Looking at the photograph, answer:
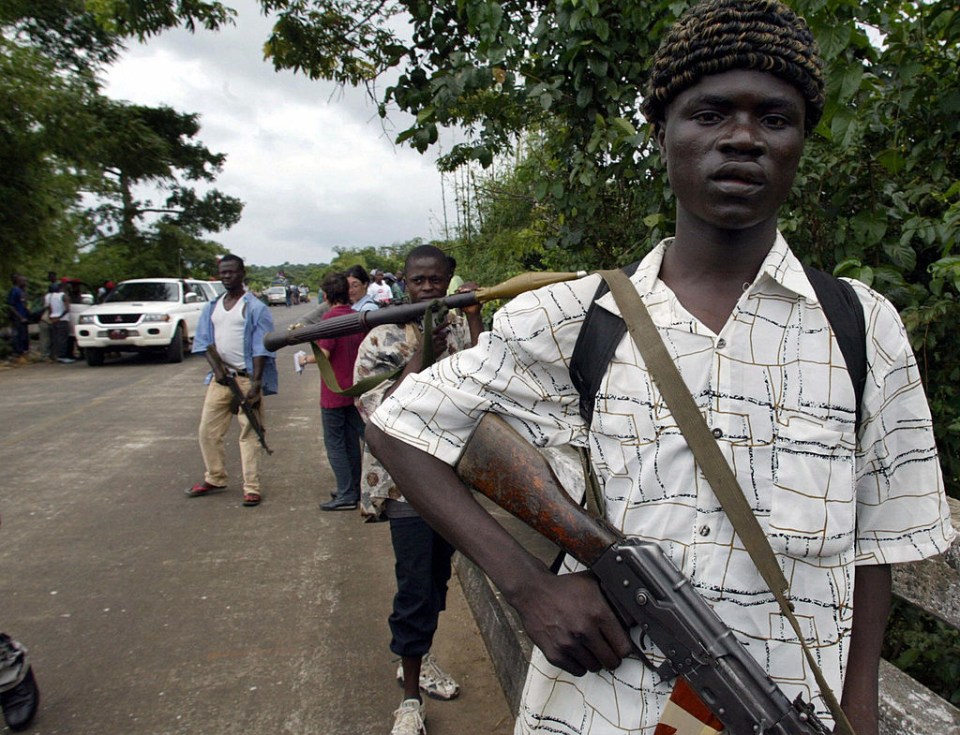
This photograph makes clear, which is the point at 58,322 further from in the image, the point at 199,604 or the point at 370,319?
the point at 370,319

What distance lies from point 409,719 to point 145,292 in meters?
14.9

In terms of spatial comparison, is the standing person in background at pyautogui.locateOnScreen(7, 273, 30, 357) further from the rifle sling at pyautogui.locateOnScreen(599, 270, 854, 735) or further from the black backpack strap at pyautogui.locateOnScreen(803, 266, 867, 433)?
the black backpack strap at pyautogui.locateOnScreen(803, 266, 867, 433)

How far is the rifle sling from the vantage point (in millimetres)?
1141

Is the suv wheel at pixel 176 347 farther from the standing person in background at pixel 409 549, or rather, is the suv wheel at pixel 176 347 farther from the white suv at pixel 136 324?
the standing person in background at pixel 409 549

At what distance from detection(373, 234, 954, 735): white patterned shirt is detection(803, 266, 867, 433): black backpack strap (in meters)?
0.01

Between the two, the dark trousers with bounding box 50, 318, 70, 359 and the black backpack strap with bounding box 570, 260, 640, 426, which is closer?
the black backpack strap with bounding box 570, 260, 640, 426

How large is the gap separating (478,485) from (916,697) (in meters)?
1.62

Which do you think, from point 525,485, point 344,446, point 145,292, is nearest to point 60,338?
A: point 145,292

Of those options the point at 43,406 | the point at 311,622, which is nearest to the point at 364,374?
the point at 311,622

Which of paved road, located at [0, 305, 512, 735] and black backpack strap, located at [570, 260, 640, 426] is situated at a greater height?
black backpack strap, located at [570, 260, 640, 426]

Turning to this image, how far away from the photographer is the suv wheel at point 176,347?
1494cm

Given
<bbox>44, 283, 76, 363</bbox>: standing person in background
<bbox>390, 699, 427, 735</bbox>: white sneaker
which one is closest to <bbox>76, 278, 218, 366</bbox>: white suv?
<bbox>44, 283, 76, 363</bbox>: standing person in background

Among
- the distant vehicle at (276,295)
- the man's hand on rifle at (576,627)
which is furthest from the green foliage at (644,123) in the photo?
the distant vehicle at (276,295)

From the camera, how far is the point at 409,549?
280cm
